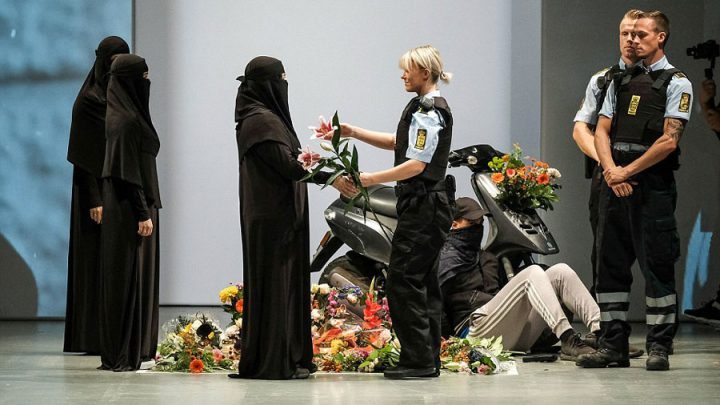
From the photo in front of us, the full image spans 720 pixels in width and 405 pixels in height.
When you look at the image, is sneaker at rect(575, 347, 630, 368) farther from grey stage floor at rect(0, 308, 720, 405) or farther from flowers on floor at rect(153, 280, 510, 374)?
flowers on floor at rect(153, 280, 510, 374)

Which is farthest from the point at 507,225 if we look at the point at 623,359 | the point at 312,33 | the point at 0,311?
the point at 0,311

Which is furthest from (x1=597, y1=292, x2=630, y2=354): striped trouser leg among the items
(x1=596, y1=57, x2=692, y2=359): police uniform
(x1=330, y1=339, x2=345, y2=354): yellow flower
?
(x1=330, y1=339, x2=345, y2=354): yellow flower

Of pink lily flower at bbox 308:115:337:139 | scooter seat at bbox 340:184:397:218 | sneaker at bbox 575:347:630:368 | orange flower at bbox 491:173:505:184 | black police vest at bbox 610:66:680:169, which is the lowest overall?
sneaker at bbox 575:347:630:368

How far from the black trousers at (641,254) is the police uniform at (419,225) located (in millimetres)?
1022

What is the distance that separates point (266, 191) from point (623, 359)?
2.03m

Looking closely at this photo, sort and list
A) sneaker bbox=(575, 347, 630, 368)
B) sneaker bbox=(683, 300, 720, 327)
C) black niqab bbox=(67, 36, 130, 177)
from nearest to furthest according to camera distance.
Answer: sneaker bbox=(575, 347, 630, 368) → black niqab bbox=(67, 36, 130, 177) → sneaker bbox=(683, 300, 720, 327)

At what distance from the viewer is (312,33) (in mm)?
9453

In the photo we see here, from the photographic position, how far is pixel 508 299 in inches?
255

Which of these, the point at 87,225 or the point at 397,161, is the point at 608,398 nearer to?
the point at 397,161

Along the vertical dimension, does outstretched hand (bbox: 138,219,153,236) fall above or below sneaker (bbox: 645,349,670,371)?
above

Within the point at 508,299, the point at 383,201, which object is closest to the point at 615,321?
the point at 508,299

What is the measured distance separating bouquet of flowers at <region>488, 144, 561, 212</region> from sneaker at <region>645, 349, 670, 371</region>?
1.24m

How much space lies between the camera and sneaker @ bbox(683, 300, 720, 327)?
28.2 ft

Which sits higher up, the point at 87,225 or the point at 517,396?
the point at 87,225
